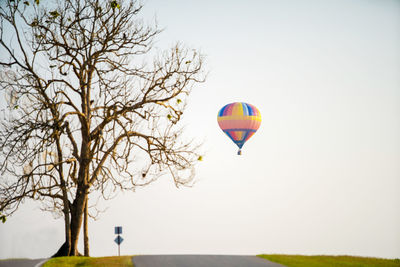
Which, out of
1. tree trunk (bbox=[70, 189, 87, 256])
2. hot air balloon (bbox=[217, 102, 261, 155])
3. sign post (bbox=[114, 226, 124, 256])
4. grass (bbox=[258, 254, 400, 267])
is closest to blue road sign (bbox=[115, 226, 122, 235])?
sign post (bbox=[114, 226, 124, 256])

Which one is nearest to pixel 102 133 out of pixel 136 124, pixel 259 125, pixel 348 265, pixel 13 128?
pixel 136 124

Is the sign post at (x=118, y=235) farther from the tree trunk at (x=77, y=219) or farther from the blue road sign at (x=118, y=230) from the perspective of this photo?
the tree trunk at (x=77, y=219)

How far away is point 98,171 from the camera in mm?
24203

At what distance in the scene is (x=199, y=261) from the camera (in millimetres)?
20812

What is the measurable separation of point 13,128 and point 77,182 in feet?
14.0

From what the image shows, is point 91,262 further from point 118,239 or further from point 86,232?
point 118,239

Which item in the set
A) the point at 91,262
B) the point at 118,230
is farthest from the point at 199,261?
the point at 118,230

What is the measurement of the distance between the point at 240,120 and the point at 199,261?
25666 millimetres

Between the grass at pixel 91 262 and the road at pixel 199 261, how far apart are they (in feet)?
1.44

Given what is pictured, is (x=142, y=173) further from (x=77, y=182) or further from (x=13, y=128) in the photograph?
(x=13, y=128)

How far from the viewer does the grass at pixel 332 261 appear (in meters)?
20.1

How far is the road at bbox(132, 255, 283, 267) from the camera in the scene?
19.8 m

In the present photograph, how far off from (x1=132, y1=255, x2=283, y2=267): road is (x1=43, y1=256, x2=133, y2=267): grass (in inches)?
17.3

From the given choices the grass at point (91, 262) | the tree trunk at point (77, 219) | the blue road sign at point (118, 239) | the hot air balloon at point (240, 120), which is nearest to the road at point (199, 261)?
the grass at point (91, 262)
